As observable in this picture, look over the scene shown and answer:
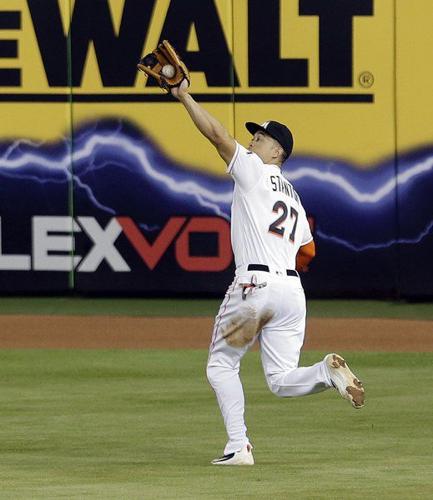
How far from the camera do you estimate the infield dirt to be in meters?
14.8

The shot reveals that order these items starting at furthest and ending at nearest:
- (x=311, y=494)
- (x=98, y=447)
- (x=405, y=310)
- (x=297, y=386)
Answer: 1. (x=405, y=310)
2. (x=98, y=447)
3. (x=297, y=386)
4. (x=311, y=494)

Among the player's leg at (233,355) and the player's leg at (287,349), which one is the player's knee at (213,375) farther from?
the player's leg at (287,349)

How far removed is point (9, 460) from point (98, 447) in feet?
2.18

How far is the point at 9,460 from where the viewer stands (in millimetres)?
9156

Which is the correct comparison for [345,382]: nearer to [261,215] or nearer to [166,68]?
[261,215]

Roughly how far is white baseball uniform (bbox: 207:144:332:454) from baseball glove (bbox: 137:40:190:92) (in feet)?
1.74

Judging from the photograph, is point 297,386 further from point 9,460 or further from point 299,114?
point 299,114

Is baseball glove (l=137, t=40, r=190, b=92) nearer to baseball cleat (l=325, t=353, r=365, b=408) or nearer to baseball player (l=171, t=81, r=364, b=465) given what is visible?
baseball player (l=171, t=81, r=364, b=465)

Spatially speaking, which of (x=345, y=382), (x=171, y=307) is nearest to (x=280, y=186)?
(x=345, y=382)

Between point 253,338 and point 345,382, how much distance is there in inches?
26.7

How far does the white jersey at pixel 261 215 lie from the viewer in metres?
8.88

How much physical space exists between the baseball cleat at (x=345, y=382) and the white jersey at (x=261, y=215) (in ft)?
2.33

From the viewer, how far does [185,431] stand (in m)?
10.3

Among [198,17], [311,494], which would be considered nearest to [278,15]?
[198,17]
